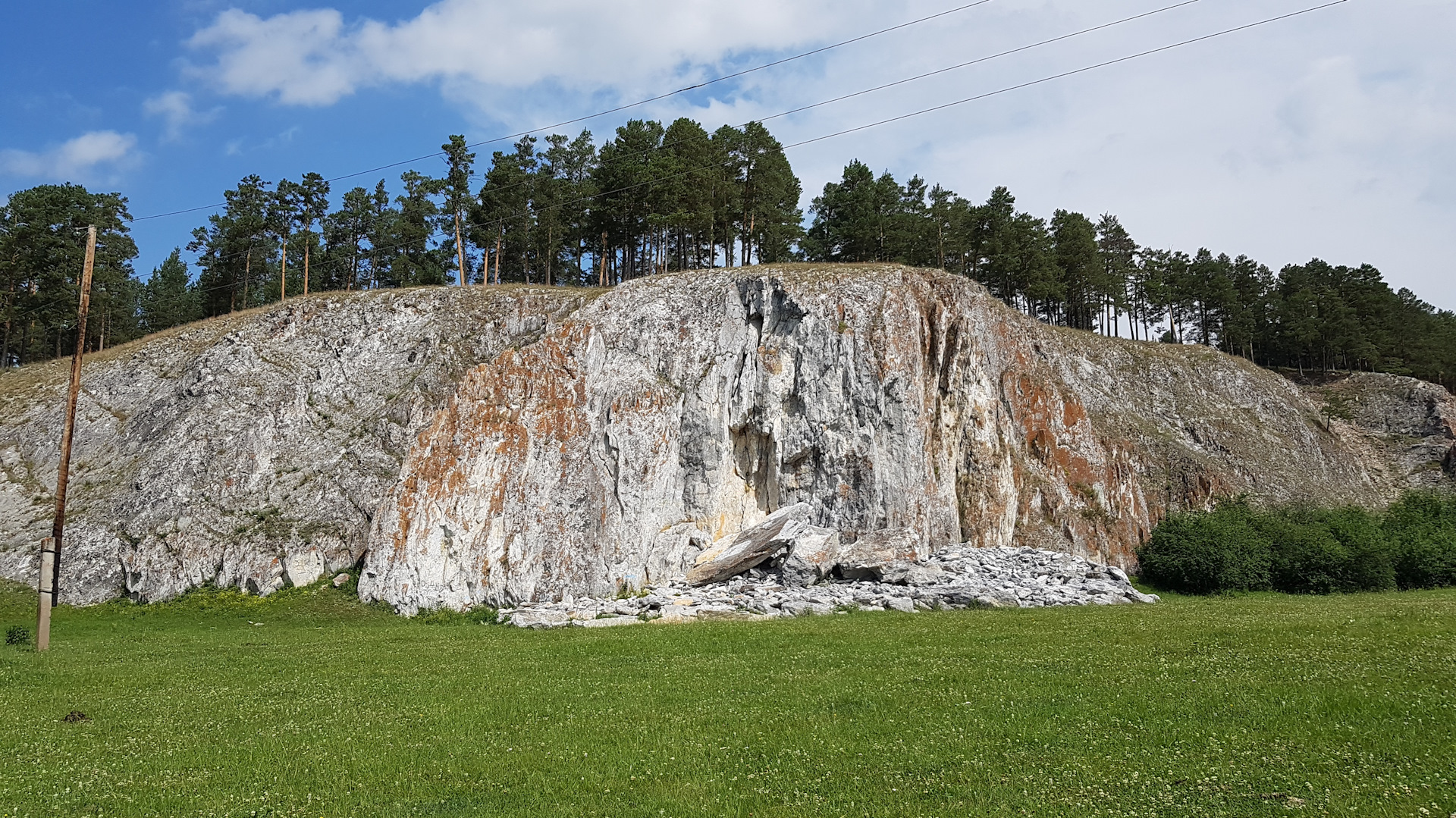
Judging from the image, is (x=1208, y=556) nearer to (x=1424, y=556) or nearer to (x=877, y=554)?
(x=1424, y=556)

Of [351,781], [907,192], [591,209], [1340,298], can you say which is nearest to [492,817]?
[351,781]

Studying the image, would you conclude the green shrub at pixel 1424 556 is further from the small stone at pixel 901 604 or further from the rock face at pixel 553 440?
the small stone at pixel 901 604

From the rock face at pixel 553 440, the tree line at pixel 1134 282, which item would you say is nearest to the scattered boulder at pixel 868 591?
the rock face at pixel 553 440

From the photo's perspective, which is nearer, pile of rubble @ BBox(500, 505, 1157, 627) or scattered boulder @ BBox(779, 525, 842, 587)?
pile of rubble @ BBox(500, 505, 1157, 627)

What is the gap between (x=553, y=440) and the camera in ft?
115

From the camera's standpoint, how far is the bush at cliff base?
3631 centimetres

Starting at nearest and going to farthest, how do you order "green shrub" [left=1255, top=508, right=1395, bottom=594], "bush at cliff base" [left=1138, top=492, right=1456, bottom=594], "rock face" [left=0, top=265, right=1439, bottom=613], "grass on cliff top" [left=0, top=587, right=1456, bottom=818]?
"grass on cliff top" [left=0, top=587, right=1456, bottom=818], "rock face" [left=0, top=265, right=1439, bottom=613], "green shrub" [left=1255, top=508, right=1395, bottom=594], "bush at cliff base" [left=1138, top=492, right=1456, bottom=594]

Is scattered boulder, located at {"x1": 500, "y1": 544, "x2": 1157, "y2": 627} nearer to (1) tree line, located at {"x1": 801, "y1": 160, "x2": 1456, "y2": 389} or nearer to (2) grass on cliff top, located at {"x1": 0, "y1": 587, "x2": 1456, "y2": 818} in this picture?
(2) grass on cliff top, located at {"x1": 0, "y1": 587, "x2": 1456, "y2": 818}

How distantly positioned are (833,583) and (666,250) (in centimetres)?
3826

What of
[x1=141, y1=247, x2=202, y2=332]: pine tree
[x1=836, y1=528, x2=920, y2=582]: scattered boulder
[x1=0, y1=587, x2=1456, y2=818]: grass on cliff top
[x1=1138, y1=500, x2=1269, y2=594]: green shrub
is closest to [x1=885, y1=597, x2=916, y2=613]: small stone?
[x1=836, y1=528, x2=920, y2=582]: scattered boulder

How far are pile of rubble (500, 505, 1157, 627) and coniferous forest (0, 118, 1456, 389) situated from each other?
24555 millimetres

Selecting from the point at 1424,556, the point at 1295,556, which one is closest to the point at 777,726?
the point at 1295,556

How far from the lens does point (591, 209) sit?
2216 inches

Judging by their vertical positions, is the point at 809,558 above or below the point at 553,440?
below
